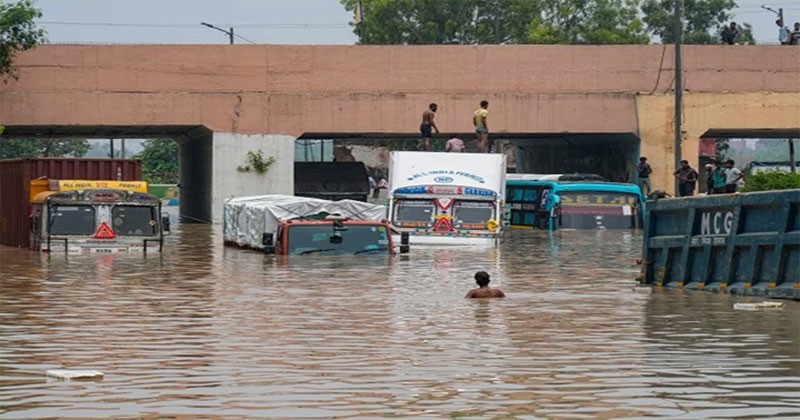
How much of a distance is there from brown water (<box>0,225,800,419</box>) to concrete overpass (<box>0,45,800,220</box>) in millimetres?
27171

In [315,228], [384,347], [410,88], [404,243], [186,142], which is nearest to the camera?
[384,347]

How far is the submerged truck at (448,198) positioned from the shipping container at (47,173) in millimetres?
7019

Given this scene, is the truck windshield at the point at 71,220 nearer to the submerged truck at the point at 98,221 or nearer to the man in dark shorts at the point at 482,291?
the submerged truck at the point at 98,221

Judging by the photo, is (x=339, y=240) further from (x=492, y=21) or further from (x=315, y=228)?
(x=492, y=21)

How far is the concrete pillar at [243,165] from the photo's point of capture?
5956cm

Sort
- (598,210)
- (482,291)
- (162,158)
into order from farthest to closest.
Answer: (162,158)
(598,210)
(482,291)

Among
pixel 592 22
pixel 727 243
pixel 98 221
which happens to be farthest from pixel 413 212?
pixel 592 22

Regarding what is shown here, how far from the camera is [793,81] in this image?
6100 cm

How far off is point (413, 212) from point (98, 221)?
787 cm

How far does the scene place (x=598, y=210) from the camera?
5222cm

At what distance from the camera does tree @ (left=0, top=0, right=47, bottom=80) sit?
54.5 meters

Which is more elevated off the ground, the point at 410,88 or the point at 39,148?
the point at 410,88

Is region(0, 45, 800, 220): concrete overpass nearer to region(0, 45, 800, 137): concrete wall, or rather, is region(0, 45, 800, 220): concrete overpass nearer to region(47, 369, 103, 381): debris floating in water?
region(0, 45, 800, 137): concrete wall

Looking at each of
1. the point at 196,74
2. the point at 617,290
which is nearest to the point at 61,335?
the point at 617,290
